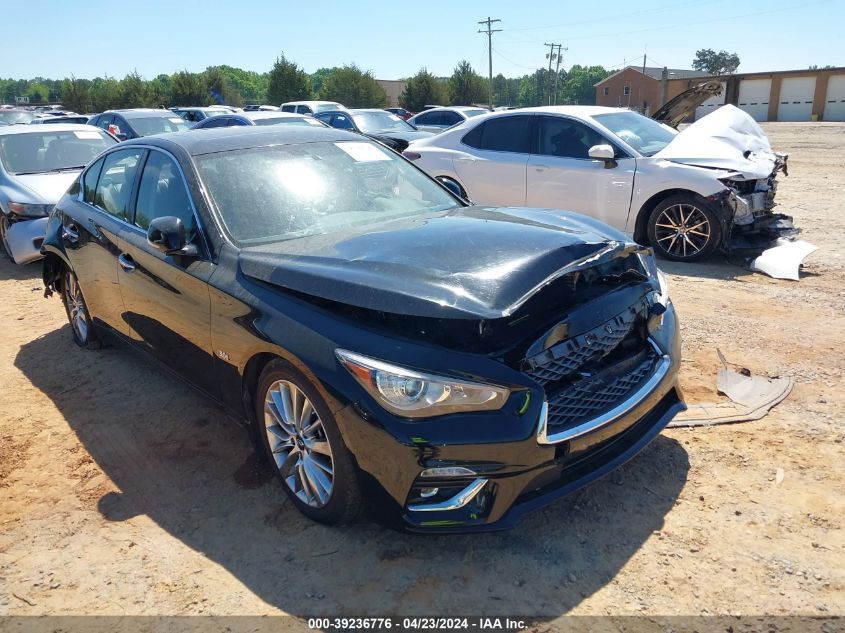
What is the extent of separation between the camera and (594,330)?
2.81 m

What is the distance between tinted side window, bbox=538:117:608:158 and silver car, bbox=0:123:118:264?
5.95m

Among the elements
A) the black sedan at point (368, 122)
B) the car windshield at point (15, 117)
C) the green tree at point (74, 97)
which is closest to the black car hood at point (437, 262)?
the black sedan at point (368, 122)

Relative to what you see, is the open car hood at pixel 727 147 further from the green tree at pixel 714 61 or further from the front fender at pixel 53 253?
the green tree at pixel 714 61

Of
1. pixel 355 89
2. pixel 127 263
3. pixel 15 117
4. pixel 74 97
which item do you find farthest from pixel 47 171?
pixel 74 97

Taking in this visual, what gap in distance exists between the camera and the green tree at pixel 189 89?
4803 centimetres

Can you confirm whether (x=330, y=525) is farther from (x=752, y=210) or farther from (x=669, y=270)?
(x=752, y=210)

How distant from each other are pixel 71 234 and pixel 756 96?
190ft

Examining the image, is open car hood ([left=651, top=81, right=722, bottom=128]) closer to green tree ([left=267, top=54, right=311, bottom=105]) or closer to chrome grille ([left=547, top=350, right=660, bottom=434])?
chrome grille ([left=547, top=350, right=660, bottom=434])

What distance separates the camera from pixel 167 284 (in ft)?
12.1

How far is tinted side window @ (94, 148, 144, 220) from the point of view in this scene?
4.33 meters

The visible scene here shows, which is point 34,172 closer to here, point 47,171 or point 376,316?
point 47,171

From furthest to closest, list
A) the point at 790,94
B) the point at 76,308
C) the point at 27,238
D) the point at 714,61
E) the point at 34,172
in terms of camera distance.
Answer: the point at 714,61
the point at 790,94
the point at 34,172
the point at 27,238
the point at 76,308

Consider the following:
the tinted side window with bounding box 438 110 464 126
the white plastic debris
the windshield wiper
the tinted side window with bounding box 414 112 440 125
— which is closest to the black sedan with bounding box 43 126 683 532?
the white plastic debris

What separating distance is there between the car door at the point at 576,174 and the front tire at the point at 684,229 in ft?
1.26
